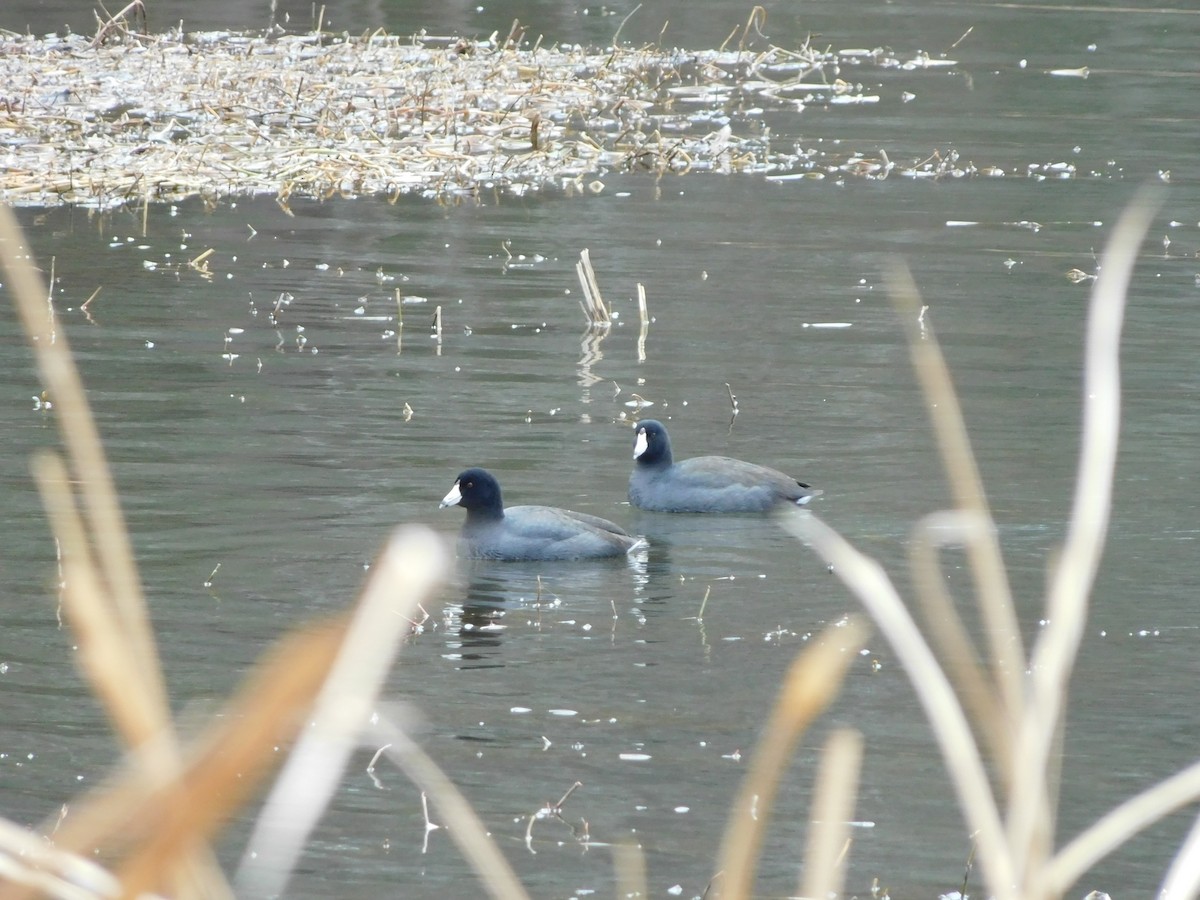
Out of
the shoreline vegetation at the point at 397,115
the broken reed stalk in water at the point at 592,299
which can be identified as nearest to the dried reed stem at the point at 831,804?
the broken reed stalk in water at the point at 592,299

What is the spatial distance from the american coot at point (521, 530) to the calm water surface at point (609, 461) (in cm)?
15

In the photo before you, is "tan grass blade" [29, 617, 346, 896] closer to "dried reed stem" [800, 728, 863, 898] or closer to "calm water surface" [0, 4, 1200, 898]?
"dried reed stem" [800, 728, 863, 898]

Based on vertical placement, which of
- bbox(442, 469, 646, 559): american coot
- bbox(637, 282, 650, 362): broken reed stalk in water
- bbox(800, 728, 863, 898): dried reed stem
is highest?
bbox(800, 728, 863, 898): dried reed stem

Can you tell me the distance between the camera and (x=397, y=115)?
2369 centimetres

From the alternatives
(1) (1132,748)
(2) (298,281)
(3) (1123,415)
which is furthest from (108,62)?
(1) (1132,748)

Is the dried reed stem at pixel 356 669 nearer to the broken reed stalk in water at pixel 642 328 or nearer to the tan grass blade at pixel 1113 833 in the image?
the tan grass blade at pixel 1113 833

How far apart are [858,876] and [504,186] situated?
15.7 meters

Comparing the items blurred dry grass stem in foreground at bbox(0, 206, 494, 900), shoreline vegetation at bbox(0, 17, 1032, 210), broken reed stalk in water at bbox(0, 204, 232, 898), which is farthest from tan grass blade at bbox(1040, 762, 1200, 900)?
shoreline vegetation at bbox(0, 17, 1032, 210)

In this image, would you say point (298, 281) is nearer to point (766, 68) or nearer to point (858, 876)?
point (858, 876)

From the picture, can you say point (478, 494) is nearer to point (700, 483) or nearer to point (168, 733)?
point (700, 483)

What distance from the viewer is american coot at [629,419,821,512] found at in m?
10.6

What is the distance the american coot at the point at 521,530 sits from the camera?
9.84m

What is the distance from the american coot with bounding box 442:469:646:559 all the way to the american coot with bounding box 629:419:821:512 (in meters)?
0.82

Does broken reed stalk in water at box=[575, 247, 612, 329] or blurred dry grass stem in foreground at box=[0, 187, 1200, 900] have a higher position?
blurred dry grass stem in foreground at box=[0, 187, 1200, 900]
